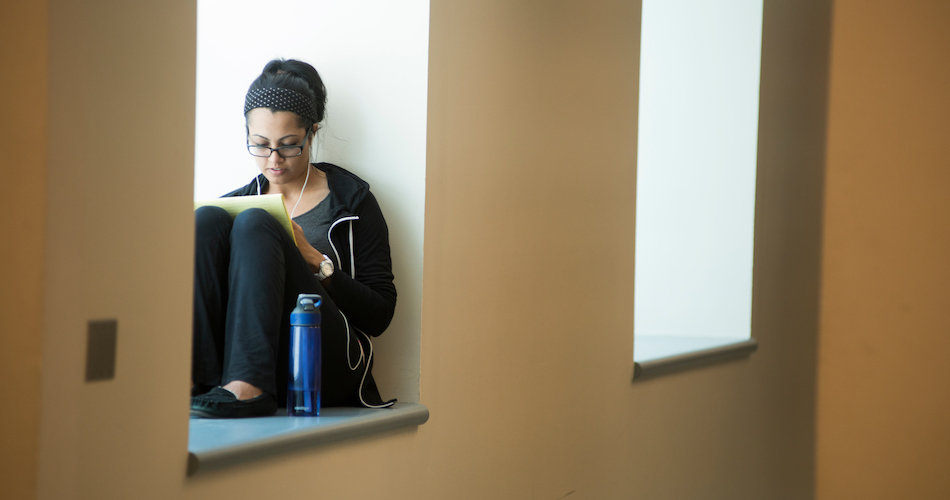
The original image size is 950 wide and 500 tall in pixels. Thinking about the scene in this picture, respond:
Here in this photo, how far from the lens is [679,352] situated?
2.95m

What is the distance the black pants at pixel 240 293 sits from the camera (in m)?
1.66

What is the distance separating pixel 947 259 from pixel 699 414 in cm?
125

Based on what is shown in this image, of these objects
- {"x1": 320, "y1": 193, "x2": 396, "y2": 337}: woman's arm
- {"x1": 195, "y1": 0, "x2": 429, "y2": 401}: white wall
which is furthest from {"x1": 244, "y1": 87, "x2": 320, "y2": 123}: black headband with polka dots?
{"x1": 320, "y1": 193, "x2": 396, "y2": 337}: woman's arm

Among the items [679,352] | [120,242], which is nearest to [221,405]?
[120,242]

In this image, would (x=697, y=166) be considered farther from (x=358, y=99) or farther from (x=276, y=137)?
(x=276, y=137)

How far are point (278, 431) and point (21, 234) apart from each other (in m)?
0.60

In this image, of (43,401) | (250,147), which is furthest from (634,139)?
(43,401)

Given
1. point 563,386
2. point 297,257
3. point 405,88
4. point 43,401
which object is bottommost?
point 563,386

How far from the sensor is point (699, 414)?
3.03m

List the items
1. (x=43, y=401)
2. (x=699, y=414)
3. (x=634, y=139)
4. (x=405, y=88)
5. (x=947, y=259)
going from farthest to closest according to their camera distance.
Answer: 1. (x=947, y=259)
2. (x=699, y=414)
3. (x=634, y=139)
4. (x=405, y=88)
5. (x=43, y=401)

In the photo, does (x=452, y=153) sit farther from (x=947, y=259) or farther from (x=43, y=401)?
(x=947, y=259)

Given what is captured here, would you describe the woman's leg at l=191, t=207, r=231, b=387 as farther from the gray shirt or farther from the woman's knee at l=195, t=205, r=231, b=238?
the gray shirt

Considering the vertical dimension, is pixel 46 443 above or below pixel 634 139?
below

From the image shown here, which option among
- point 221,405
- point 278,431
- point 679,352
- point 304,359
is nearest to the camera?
point 278,431
